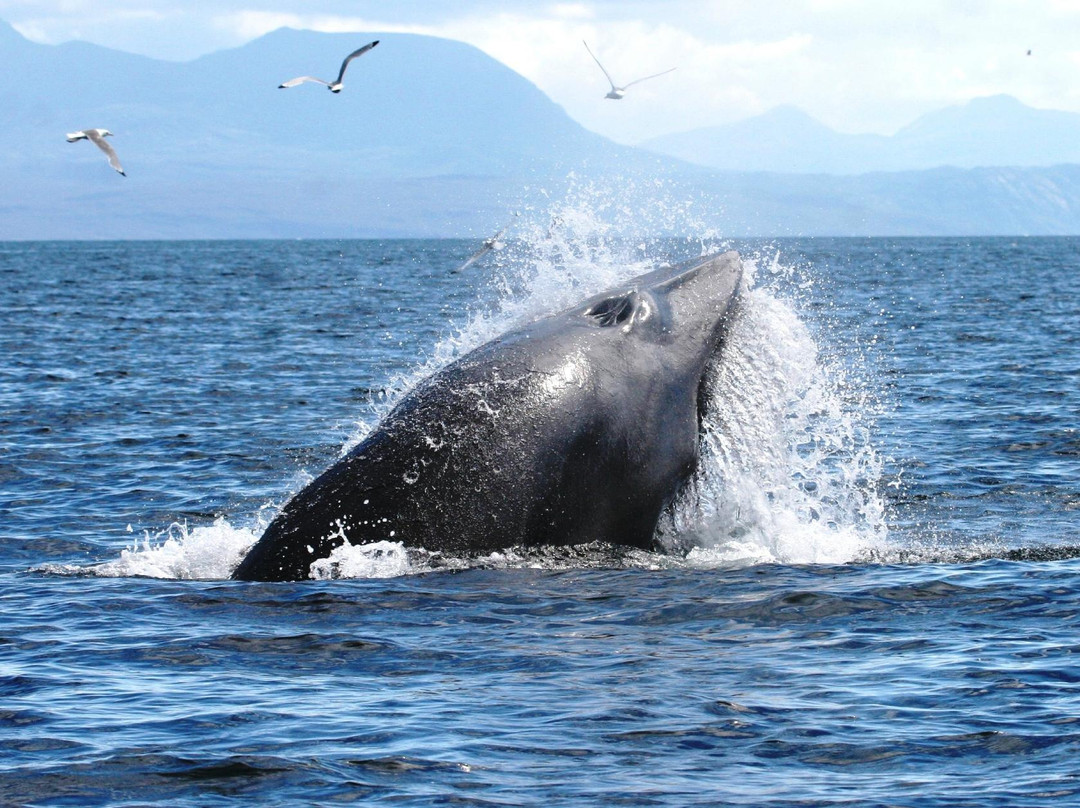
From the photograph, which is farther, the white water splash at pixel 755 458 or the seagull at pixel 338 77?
the seagull at pixel 338 77

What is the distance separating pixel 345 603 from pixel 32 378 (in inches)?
894

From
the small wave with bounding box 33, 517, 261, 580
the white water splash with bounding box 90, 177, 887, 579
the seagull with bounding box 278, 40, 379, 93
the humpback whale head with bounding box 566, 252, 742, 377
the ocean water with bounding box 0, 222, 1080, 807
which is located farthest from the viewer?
the seagull with bounding box 278, 40, 379, 93

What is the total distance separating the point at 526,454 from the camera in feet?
36.7

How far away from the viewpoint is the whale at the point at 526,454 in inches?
436

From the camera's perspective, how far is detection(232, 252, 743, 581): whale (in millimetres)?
11086

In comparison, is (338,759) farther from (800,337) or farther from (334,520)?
(800,337)

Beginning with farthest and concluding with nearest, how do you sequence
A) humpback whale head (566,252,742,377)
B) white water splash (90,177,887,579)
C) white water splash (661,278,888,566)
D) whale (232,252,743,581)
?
1. white water splash (661,278,888,566)
2. humpback whale head (566,252,742,377)
3. white water splash (90,177,887,579)
4. whale (232,252,743,581)

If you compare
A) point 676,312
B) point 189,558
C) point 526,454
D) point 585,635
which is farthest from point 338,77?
point 585,635

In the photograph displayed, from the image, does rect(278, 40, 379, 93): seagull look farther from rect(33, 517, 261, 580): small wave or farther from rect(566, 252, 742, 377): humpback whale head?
rect(566, 252, 742, 377): humpback whale head

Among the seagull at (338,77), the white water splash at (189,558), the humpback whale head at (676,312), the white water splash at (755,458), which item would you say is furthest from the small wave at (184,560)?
the seagull at (338,77)

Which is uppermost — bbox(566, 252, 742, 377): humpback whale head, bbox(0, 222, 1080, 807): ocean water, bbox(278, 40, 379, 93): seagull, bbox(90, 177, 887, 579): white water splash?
bbox(278, 40, 379, 93): seagull

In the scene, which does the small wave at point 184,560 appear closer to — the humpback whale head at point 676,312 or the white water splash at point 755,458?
the humpback whale head at point 676,312

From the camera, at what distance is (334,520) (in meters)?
11.1

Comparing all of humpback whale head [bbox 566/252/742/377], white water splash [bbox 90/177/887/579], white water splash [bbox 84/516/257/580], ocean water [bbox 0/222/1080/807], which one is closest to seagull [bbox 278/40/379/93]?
ocean water [bbox 0/222/1080/807]
